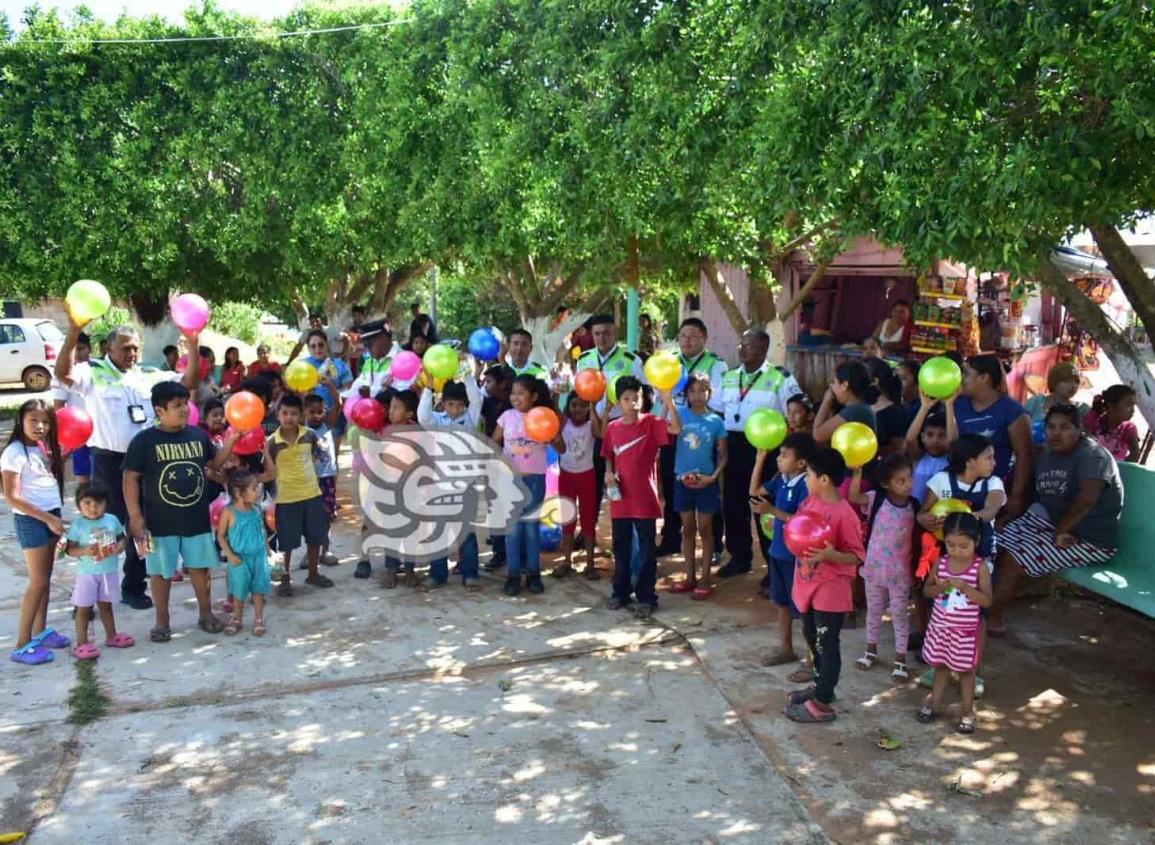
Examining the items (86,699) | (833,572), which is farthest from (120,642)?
(833,572)

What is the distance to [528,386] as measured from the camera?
22.2ft

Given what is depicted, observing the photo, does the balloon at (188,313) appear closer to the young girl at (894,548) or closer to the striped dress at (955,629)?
the young girl at (894,548)

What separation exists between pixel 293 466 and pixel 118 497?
1.06m

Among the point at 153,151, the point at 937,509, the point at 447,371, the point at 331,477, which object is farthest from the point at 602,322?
the point at 153,151

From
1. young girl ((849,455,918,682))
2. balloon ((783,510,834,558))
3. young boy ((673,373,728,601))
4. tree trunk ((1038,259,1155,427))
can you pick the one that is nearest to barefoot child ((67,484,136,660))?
young boy ((673,373,728,601))

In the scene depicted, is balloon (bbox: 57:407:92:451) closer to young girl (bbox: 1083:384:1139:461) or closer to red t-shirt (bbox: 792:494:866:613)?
red t-shirt (bbox: 792:494:866:613)

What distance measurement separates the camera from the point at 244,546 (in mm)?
6023

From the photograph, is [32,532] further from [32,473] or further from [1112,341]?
[1112,341]

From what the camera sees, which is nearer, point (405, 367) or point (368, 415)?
point (368, 415)

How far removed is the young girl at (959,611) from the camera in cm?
472

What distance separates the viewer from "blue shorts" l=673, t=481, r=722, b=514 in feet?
22.2

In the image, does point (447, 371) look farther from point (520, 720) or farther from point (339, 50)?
point (339, 50)

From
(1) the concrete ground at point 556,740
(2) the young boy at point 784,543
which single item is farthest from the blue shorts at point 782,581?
(1) the concrete ground at point 556,740

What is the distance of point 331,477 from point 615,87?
3526mm
